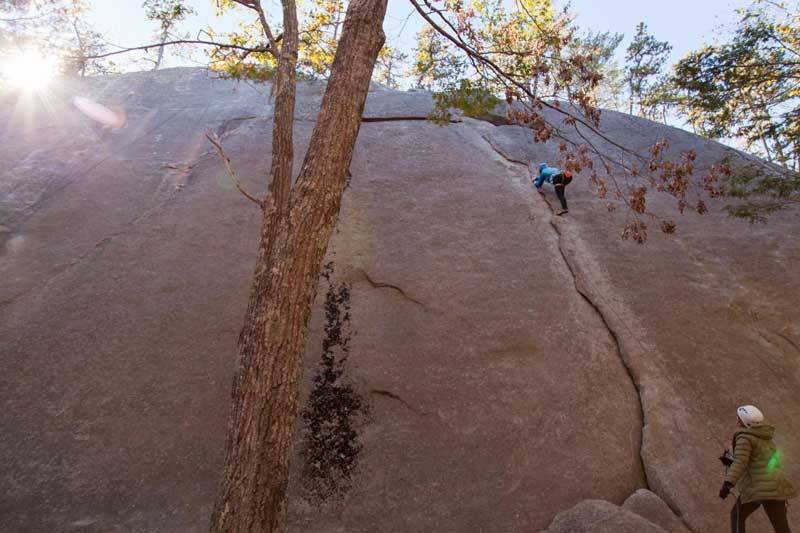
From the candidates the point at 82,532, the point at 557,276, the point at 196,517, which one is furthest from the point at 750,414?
the point at 82,532

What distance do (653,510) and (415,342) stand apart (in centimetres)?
287

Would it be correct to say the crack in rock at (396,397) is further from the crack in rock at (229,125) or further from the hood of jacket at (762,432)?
the crack in rock at (229,125)

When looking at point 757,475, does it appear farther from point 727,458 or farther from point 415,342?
point 415,342

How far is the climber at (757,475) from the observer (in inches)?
144

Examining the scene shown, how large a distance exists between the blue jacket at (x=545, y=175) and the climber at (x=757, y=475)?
5.12m

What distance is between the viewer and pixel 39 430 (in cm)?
475

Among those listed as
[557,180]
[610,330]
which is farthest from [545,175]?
[610,330]

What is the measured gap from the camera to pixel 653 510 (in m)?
4.27

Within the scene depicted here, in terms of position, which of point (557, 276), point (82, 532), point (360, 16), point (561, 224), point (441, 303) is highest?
point (360, 16)

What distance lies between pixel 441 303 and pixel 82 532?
4.30 metres

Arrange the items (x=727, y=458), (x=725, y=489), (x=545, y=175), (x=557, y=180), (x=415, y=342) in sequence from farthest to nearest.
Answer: (x=545, y=175), (x=557, y=180), (x=415, y=342), (x=727, y=458), (x=725, y=489)

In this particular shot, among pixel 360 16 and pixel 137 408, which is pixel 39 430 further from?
pixel 360 16

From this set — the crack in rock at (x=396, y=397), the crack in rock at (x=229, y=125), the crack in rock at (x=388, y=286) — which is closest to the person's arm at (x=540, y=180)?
the crack in rock at (x=388, y=286)

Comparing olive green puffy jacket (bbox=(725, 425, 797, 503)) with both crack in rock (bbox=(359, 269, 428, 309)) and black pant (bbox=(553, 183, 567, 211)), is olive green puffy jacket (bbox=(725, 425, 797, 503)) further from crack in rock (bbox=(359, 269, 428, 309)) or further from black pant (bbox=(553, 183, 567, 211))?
black pant (bbox=(553, 183, 567, 211))
